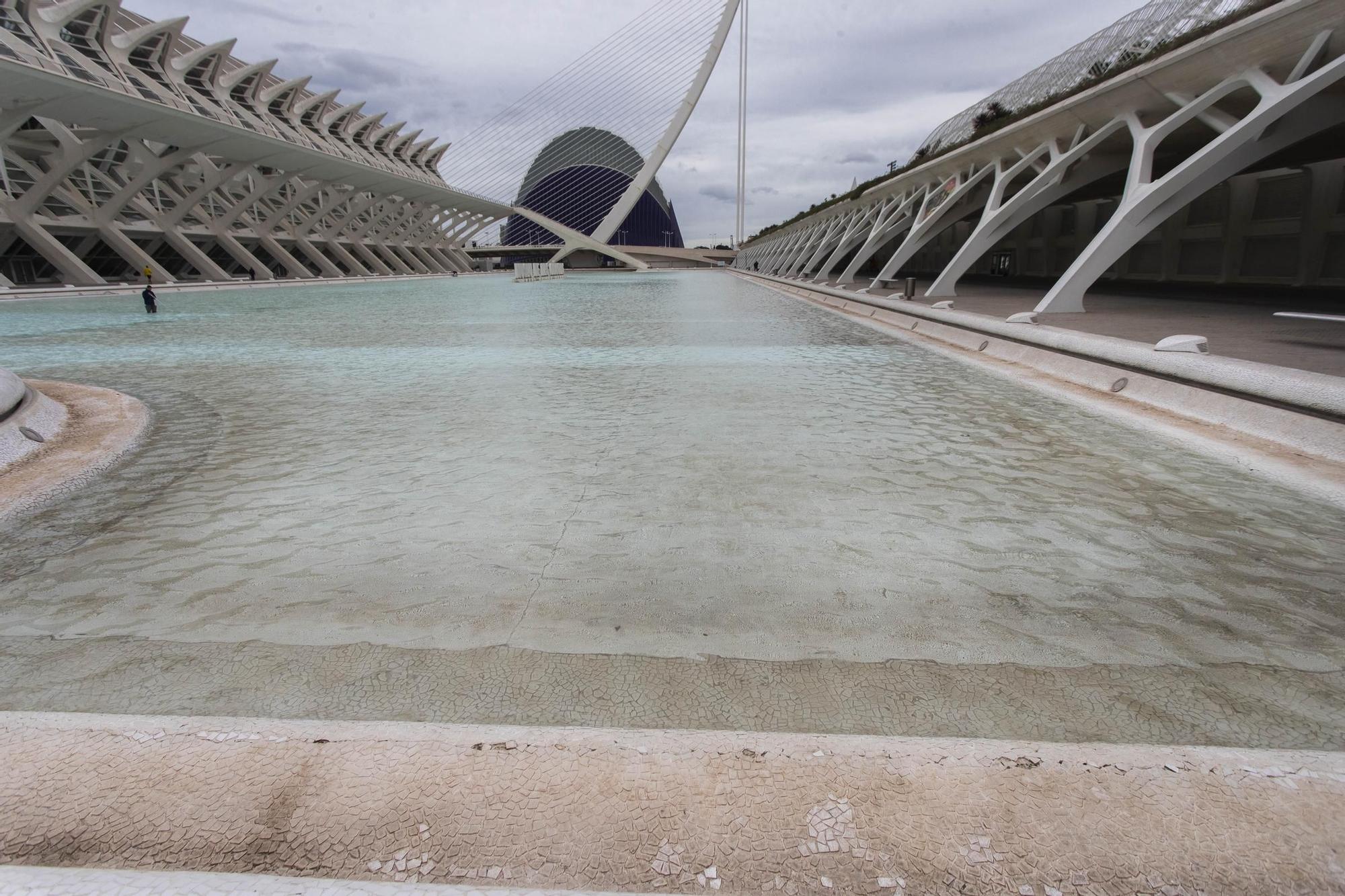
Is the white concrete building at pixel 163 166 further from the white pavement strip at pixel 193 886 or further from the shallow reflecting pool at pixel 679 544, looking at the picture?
the white pavement strip at pixel 193 886

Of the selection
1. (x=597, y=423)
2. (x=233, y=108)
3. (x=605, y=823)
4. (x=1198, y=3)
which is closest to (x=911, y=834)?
(x=605, y=823)

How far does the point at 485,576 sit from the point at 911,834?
1480mm

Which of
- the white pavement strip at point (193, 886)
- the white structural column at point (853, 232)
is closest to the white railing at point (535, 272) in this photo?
the white structural column at point (853, 232)

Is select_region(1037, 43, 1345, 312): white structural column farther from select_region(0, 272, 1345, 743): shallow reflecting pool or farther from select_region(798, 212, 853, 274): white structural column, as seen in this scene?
select_region(798, 212, 853, 274): white structural column

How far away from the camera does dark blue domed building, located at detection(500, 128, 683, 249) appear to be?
85125mm

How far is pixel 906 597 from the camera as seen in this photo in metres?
2.01

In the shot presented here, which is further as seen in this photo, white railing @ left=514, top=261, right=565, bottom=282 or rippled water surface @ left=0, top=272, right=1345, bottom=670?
white railing @ left=514, top=261, right=565, bottom=282

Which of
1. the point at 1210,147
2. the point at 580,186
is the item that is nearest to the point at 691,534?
the point at 1210,147

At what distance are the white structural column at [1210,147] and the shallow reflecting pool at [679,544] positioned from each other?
520cm

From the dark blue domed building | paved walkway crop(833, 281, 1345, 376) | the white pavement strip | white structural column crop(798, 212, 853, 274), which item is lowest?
the white pavement strip

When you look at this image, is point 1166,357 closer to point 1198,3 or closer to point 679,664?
point 679,664

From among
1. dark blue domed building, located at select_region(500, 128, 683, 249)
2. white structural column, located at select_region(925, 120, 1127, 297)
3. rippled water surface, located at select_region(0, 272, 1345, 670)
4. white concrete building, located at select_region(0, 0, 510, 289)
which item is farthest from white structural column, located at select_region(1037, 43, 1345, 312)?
dark blue domed building, located at select_region(500, 128, 683, 249)

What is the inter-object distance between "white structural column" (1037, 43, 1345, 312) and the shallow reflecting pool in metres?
5.20

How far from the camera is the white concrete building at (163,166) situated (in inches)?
976
